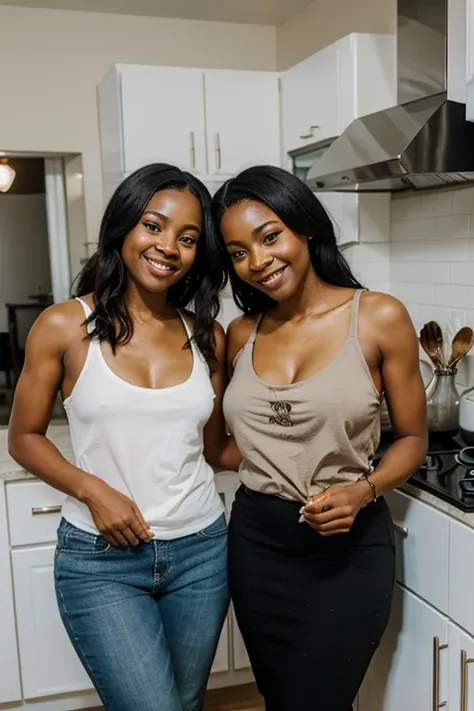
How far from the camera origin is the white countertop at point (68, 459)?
60.7 inches

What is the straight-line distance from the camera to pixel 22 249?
10.1ft

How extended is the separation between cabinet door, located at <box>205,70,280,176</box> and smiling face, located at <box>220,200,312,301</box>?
1.44m

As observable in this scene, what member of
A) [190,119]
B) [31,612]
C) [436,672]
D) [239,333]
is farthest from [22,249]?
[436,672]

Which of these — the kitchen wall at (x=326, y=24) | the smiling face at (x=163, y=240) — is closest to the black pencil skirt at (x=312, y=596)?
the smiling face at (x=163, y=240)

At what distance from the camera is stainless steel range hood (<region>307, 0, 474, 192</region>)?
6.31ft

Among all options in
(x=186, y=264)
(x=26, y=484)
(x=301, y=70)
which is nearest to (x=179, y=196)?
(x=186, y=264)

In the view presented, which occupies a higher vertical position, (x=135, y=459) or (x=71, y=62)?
(x=71, y=62)

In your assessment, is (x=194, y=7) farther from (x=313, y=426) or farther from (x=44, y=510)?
(x=313, y=426)

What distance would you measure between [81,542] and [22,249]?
75.9 inches

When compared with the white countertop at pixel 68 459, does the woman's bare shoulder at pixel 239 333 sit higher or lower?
higher

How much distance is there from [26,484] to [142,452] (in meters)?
0.98

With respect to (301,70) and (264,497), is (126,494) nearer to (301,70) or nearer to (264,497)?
(264,497)

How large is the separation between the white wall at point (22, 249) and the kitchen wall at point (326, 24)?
1221 mm

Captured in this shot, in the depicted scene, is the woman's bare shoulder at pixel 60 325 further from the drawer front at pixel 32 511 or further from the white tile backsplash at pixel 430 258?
the white tile backsplash at pixel 430 258
